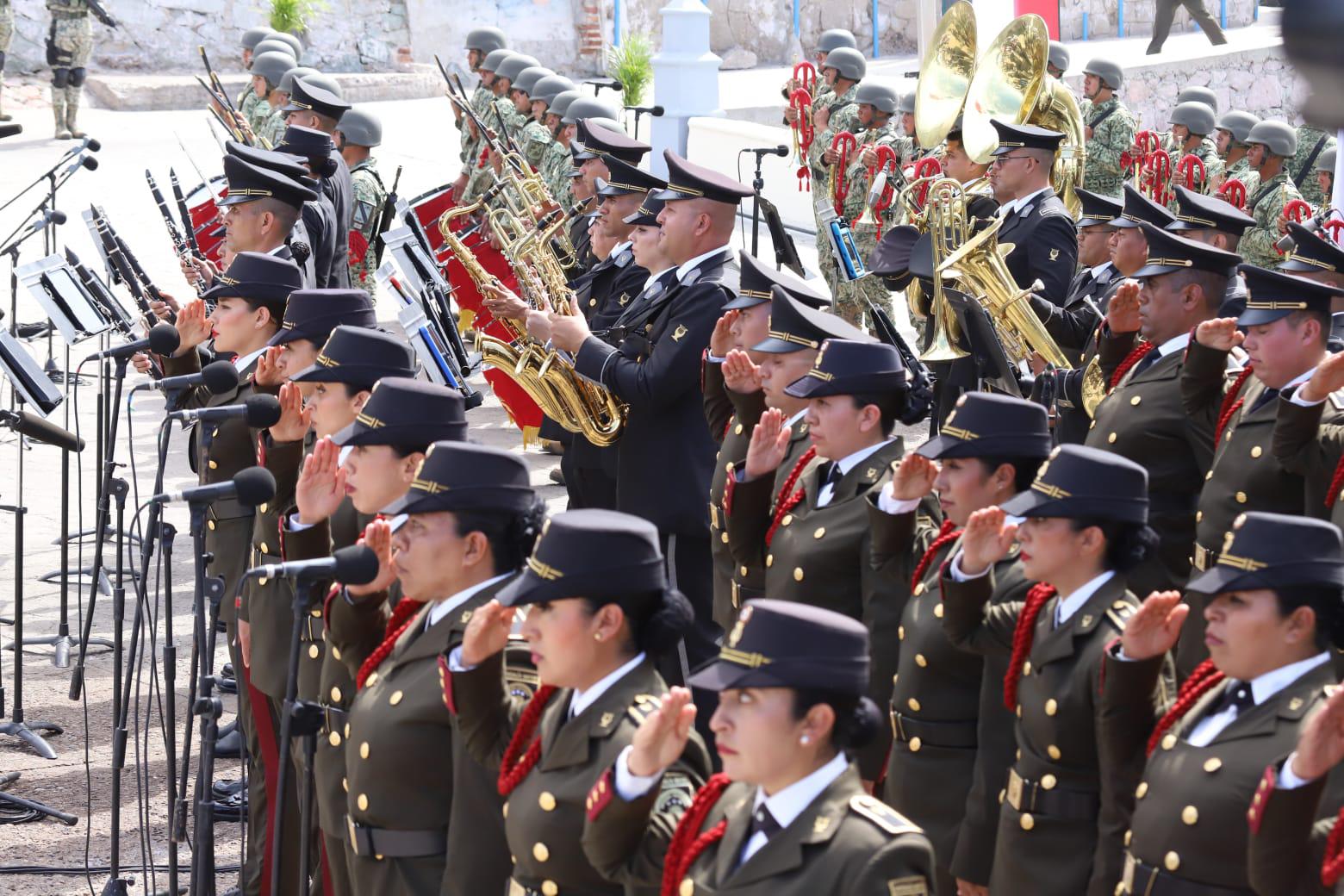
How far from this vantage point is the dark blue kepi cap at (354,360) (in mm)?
5477

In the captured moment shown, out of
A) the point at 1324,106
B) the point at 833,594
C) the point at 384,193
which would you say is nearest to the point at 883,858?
the point at 1324,106

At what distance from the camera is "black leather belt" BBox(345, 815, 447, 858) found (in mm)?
4285

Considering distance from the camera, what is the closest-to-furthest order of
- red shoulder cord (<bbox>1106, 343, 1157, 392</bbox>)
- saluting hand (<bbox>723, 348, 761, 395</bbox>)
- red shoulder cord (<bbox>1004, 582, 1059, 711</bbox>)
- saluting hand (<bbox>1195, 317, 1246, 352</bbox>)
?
red shoulder cord (<bbox>1004, 582, 1059, 711</bbox>), saluting hand (<bbox>1195, 317, 1246, 352</bbox>), saluting hand (<bbox>723, 348, 761, 395</bbox>), red shoulder cord (<bbox>1106, 343, 1157, 392</bbox>)

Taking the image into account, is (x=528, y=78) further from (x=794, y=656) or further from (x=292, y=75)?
(x=794, y=656)

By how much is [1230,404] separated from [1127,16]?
28.7 metres

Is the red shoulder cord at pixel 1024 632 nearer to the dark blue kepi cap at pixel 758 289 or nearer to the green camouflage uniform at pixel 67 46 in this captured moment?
the dark blue kepi cap at pixel 758 289

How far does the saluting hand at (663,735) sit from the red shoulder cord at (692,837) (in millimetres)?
93

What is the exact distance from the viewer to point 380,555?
14.8ft

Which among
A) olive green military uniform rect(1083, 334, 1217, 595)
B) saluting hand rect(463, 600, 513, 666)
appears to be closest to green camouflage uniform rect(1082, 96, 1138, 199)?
olive green military uniform rect(1083, 334, 1217, 595)

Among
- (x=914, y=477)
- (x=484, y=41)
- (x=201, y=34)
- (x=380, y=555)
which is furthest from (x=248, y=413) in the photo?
(x=201, y=34)

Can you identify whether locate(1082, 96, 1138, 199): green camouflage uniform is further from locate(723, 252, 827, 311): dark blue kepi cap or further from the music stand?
the music stand

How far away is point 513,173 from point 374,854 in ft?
16.9

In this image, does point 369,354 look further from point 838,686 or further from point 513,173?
point 513,173

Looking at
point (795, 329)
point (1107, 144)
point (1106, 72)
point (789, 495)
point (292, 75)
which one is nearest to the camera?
point (789, 495)
